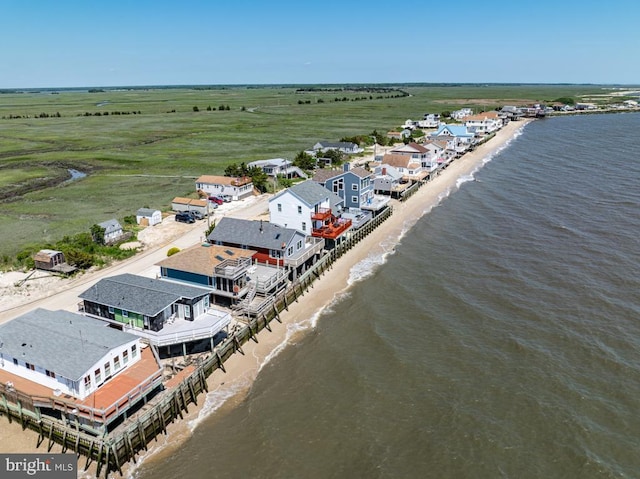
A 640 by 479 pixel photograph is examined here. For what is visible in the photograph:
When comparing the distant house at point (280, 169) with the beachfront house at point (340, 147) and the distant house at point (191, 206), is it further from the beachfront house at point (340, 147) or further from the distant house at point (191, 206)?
the distant house at point (191, 206)

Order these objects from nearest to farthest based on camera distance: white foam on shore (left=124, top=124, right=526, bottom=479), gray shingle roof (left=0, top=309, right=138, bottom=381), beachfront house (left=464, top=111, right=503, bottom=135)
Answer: gray shingle roof (left=0, top=309, right=138, bottom=381) → white foam on shore (left=124, top=124, right=526, bottom=479) → beachfront house (left=464, top=111, right=503, bottom=135)

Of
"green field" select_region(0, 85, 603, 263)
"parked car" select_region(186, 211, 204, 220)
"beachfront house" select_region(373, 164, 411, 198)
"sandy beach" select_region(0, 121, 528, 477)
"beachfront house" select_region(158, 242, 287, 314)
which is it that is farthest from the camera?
"beachfront house" select_region(373, 164, 411, 198)

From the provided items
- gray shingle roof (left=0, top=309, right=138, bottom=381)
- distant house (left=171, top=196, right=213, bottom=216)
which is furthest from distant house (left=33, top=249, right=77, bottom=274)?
distant house (left=171, top=196, right=213, bottom=216)

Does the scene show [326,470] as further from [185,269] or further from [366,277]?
[366,277]

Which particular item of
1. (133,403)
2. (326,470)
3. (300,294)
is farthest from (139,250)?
(326,470)

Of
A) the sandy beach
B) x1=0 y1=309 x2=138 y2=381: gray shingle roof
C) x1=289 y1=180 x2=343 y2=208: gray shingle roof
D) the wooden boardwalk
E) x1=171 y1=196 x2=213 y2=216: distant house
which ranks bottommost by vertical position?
the sandy beach

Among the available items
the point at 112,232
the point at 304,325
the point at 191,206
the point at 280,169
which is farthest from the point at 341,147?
the point at 304,325

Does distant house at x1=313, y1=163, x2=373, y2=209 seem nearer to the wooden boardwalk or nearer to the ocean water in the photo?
the ocean water
